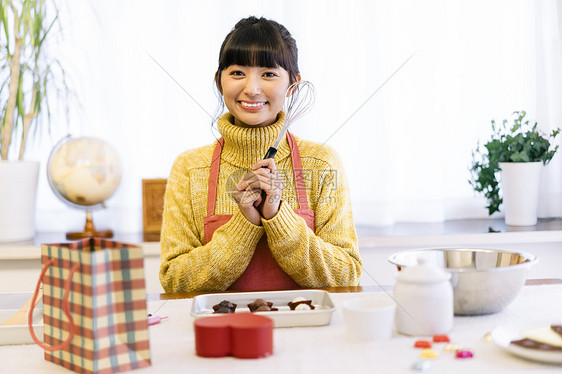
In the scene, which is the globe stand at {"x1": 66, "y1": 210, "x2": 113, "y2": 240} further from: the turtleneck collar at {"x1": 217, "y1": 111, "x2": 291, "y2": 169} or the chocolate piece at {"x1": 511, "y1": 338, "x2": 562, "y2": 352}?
the chocolate piece at {"x1": 511, "y1": 338, "x2": 562, "y2": 352}

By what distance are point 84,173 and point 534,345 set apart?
1.82m

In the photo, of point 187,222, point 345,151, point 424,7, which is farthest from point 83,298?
point 424,7

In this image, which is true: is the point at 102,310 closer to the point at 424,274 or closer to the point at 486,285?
the point at 424,274

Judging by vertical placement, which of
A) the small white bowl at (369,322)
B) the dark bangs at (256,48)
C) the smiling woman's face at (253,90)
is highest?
the dark bangs at (256,48)

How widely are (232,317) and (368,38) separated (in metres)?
1.76

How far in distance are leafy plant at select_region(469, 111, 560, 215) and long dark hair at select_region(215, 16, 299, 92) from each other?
109 cm

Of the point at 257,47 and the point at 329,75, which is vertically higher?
the point at 329,75

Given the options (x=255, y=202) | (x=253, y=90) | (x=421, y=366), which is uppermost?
(x=253, y=90)

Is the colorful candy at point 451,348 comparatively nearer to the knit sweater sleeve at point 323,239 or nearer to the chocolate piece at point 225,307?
the chocolate piece at point 225,307

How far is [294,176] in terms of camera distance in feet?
5.90

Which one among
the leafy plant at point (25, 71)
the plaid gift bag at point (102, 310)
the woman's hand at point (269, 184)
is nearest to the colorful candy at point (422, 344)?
the plaid gift bag at point (102, 310)

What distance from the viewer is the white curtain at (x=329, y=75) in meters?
2.57

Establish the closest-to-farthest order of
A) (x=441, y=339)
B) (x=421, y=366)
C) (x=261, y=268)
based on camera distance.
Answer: (x=421, y=366) < (x=441, y=339) < (x=261, y=268)

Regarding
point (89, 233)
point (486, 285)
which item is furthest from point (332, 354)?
point (89, 233)
